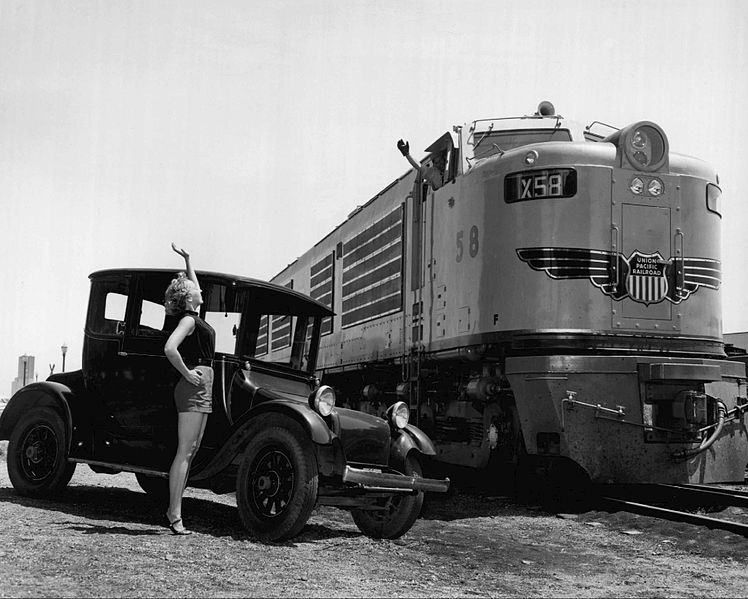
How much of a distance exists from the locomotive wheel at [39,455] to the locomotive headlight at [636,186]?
19.2 feet

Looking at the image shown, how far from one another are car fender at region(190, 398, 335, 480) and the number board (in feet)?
12.0

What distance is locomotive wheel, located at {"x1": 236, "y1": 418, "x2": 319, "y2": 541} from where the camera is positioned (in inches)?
224

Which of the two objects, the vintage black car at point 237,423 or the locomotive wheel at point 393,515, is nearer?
the vintage black car at point 237,423

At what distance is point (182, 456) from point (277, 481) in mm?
688

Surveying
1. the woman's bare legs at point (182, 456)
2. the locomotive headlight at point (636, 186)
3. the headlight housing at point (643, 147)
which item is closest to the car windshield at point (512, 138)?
the headlight housing at point (643, 147)

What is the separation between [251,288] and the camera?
7.05 meters

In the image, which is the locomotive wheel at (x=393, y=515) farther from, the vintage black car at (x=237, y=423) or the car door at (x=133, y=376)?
the car door at (x=133, y=376)

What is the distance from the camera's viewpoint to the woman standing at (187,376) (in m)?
5.93

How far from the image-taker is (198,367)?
6148mm

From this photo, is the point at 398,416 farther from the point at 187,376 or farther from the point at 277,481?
the point at 187,376

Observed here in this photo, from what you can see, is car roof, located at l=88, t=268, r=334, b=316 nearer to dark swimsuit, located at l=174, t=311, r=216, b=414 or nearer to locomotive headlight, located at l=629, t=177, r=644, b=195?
dark swimsuit, located at l=174, t=311, r=216, b=414

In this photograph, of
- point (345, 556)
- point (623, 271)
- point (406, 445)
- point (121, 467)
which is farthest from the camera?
point (623, 271)

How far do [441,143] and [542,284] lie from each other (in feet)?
7.64

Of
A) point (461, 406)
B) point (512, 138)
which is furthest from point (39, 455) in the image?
point (512, 138)
